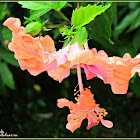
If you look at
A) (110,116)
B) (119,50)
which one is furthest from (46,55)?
(110,116)

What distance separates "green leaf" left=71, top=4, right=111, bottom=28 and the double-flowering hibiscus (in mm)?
63

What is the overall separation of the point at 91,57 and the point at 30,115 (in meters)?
1.34

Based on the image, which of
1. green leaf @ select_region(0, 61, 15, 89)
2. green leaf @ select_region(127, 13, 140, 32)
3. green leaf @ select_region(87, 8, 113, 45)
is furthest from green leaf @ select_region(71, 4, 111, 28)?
green leaf @ select_region(0, 61, 15, 89)

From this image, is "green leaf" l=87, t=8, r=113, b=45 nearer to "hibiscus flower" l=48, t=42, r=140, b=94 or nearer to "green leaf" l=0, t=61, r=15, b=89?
"hibiscus flower" l=48, t=42, r=140, b=94

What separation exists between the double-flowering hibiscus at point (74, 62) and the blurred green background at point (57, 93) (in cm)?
18

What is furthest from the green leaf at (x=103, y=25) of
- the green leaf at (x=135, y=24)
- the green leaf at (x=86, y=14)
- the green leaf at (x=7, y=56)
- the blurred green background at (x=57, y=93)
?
the green leaf at (x=7, y=56)

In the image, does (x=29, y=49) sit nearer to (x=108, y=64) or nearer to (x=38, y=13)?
(x=38, y=13)

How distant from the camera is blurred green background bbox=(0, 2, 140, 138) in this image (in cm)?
112

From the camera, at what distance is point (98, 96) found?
1.42 meters

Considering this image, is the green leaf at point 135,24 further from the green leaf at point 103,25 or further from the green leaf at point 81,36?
the green leaf at point 81,36

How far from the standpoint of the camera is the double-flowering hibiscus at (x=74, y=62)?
635 mm

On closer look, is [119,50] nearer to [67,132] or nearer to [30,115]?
[67,132]

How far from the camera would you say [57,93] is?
1593 millimetres

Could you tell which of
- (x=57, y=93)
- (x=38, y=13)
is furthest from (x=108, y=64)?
(x=57, y=93)
